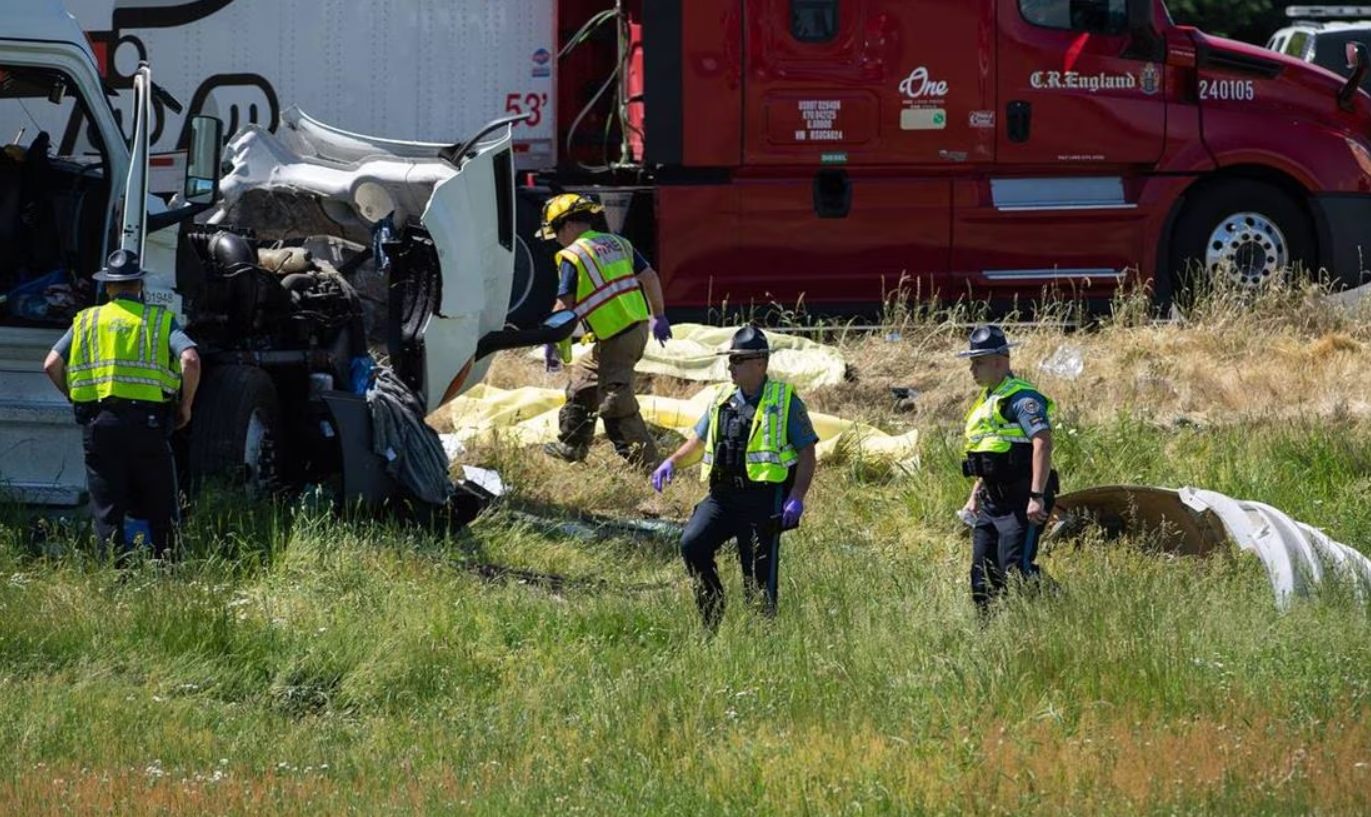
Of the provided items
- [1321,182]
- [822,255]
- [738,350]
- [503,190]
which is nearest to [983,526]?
[738,350]

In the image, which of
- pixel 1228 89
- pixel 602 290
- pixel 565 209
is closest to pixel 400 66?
pixel 565 209

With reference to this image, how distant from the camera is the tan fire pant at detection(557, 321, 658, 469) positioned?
37.6 ft

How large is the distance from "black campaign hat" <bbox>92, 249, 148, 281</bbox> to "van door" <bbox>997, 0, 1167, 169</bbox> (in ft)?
23.6

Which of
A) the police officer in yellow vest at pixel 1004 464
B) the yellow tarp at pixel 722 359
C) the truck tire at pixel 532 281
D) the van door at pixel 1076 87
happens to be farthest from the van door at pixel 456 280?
the van door at pixel 1076 87

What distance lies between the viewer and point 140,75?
9.05 m

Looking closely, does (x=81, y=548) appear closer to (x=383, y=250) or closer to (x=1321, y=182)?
(x=383, y=250)

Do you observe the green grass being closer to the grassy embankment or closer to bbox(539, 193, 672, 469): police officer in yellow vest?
the grassy embankment

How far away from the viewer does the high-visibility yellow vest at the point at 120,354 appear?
8.59m

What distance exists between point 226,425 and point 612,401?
2570mm

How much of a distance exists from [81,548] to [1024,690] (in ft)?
13.6

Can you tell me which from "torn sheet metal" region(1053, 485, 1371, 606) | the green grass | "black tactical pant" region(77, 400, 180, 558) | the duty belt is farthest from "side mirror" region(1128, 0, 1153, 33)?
the duty belt

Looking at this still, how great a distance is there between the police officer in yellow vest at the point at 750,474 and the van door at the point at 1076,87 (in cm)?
658

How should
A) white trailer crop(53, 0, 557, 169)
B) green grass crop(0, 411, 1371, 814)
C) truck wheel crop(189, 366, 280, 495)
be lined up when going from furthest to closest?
white trailer crop(53, 0, 557, 169)
truck wheel crop(189, 366, 280, 495)
green grass crop(0, 411, 1371, 814)

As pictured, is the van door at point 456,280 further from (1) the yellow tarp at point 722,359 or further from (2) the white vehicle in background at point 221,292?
(1) the yellow tarp at point 722,359
